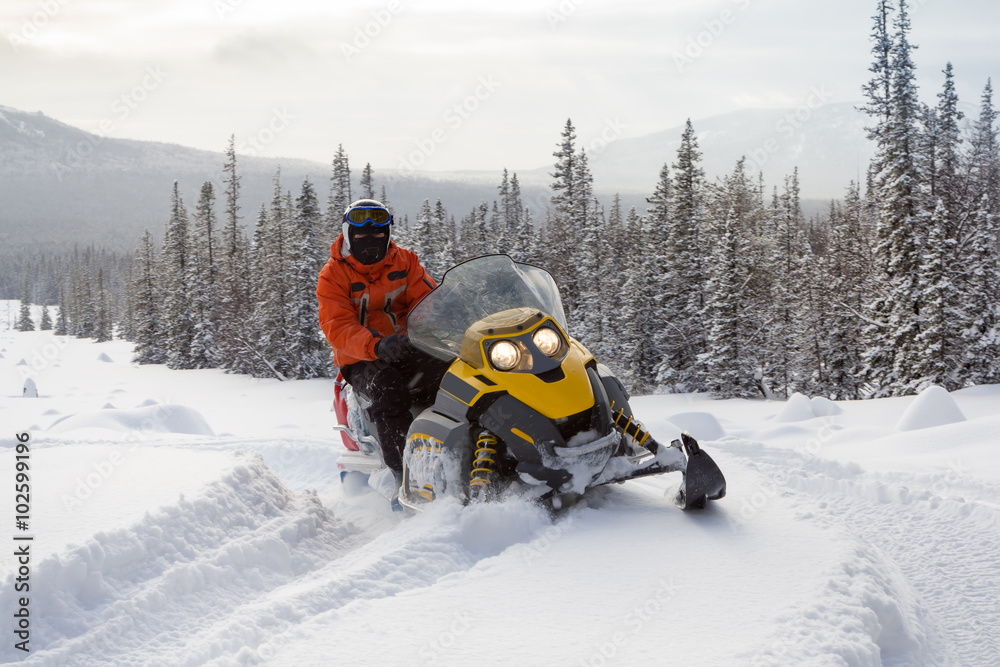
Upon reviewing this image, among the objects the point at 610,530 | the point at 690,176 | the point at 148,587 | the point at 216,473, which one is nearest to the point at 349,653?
the point at 148,587

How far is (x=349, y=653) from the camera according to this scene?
94.1 inches

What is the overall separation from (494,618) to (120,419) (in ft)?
23.2

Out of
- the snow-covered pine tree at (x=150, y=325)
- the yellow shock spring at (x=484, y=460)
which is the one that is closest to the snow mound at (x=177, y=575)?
the yellow shock spring at (x=484, y=460)

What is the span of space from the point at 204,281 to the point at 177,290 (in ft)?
8.60

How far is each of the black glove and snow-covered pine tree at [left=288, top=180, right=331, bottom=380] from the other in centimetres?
3223

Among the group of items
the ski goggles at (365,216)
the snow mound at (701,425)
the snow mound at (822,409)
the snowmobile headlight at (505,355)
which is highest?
the ski goggles at (365,216)

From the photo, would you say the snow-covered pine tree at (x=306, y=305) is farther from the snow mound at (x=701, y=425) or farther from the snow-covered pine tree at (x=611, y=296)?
the snow mound at (x=701, y=425)

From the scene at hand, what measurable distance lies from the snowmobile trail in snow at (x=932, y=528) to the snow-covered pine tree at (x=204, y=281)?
45.0 metres

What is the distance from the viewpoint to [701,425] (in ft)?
26.3

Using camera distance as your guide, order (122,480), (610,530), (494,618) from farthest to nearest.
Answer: (122,480)
(610,530)
(494,618)

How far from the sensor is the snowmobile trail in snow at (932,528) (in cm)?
313

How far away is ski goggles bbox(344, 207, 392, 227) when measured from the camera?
5289 millimetres

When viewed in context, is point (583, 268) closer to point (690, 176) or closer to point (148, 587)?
point (690, 176)

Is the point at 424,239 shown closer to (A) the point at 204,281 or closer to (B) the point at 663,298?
(B) the point at 663,298
